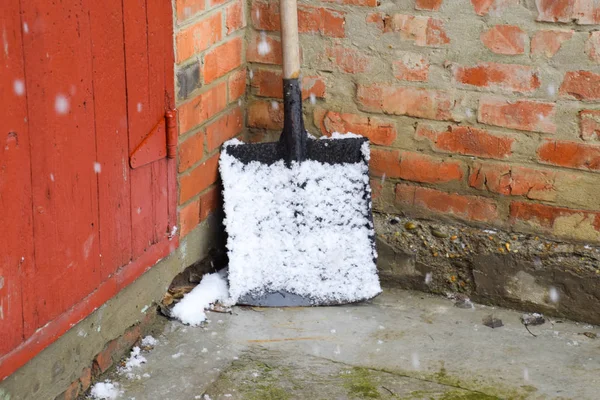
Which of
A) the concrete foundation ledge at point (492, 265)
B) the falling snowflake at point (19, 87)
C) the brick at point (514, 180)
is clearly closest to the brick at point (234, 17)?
the concrete foundation ledge at point (492, 265)

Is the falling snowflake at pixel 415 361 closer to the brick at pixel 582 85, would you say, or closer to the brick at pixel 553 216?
the brick at pixel 553 216

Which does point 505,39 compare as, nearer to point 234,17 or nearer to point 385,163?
point 385,163

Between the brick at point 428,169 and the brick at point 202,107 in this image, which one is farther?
the brick at point 428,169

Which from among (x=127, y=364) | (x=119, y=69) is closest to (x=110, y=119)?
(x=119, y=69)

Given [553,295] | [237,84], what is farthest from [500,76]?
[237,84]

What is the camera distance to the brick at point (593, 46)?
232cm

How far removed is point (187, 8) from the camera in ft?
7.68

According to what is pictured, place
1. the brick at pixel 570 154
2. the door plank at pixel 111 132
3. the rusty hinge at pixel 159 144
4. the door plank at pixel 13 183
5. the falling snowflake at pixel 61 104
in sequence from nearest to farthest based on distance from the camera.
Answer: the door plank at pixel 13 183
the falling snowflake at pixel 61 104
the door plank at pixel 111 132
the rusty hinge at pixel 159 144
the brick at pixel 570 154

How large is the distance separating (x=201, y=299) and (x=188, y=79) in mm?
644

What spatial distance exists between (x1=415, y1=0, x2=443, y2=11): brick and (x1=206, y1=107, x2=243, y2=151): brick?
26.0 inches

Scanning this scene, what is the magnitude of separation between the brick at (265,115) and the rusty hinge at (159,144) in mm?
486

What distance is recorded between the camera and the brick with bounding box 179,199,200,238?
2.51 meters

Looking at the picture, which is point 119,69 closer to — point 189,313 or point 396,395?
point 189,313

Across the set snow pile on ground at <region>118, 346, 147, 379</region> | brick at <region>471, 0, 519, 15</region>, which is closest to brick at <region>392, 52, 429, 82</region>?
brick at <region>471, 0, 519, 15</region>
